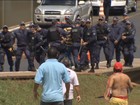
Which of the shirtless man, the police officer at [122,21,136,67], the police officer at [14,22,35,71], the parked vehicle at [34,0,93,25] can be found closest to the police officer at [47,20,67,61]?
the police officer at [14,22,35,71]

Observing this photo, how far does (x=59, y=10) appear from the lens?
1117 inches

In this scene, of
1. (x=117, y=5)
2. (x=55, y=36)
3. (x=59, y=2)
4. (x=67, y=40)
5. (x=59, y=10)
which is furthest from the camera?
(x=117, y=5)

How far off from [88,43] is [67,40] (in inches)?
27.1

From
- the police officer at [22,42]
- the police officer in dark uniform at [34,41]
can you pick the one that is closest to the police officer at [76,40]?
the police officer in dark uniform at [34,41]

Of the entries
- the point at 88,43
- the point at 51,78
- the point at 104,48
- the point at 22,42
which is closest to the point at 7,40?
the point at 22,42

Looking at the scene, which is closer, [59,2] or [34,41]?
[34,41]

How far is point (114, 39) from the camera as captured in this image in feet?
60.8

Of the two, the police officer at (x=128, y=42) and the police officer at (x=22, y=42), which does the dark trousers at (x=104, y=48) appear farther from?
the police officer at (x=22, y=42)

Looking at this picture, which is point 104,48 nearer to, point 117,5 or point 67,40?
point 67,40

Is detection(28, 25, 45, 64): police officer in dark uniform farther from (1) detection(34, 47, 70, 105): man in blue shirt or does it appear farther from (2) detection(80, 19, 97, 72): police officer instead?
(1) detection(34, 47, 70, 105): man in blue shirt

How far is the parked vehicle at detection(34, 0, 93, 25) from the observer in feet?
92.0

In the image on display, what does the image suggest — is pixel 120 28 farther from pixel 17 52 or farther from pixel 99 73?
pixel 17 52

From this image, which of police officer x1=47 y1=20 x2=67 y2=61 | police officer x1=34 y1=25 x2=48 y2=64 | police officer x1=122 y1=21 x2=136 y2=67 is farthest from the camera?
police officer x1=122 y1=21 x2=136 y2=67

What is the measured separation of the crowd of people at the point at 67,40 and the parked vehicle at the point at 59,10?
9361mm
